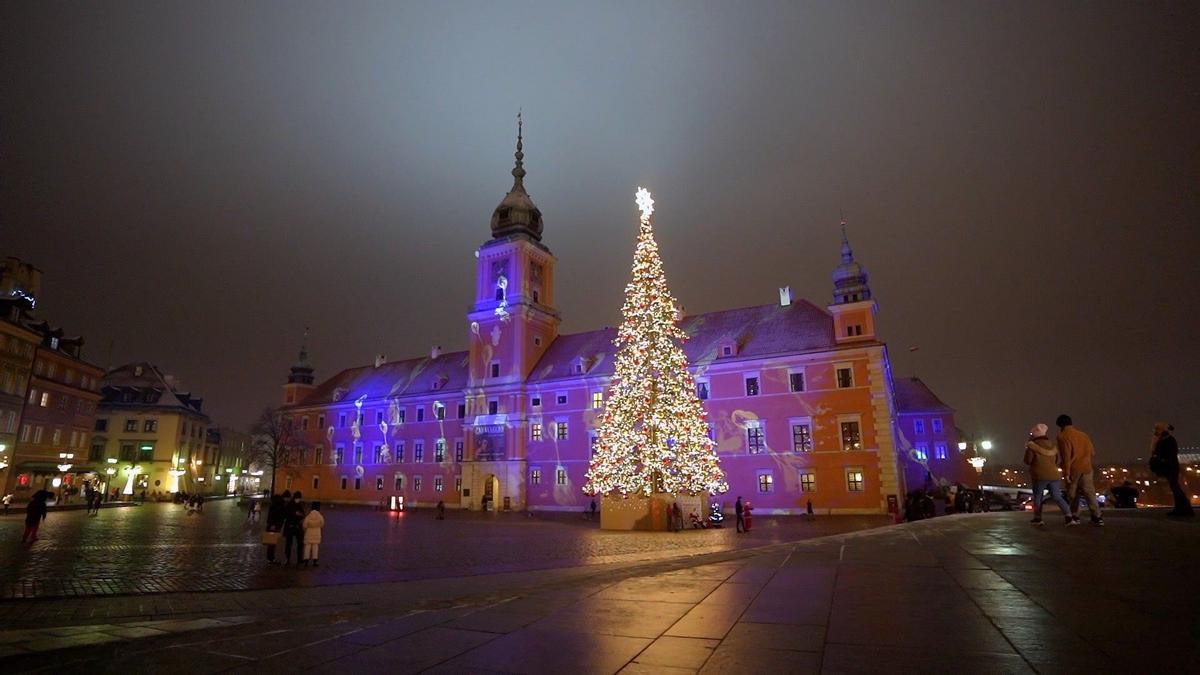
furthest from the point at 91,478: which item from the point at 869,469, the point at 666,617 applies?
the point at 666,617

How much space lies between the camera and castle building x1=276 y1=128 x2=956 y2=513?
123 feet

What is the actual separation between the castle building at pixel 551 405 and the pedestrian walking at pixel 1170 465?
22193 millimetres

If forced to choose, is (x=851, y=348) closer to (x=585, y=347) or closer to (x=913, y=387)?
(x=585, y=347)

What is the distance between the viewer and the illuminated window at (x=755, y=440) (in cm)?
3912

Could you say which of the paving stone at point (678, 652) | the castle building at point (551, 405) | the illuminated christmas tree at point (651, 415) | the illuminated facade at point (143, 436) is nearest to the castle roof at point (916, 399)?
the castle building at point (551, 405)

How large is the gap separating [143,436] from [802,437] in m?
67.6

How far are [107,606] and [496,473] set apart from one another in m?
40.1

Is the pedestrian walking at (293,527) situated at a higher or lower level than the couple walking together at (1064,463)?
lower

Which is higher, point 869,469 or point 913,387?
point 913,387

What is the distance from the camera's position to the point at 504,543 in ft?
64.1

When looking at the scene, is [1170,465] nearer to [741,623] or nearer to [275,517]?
[741,623]

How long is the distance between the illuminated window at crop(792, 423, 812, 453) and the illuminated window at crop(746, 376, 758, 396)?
3446 mm

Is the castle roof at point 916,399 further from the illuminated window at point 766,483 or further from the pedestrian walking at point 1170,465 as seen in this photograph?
the pedestrian walking at point 1170,465

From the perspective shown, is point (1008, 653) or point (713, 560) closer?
point (1008, 653)
